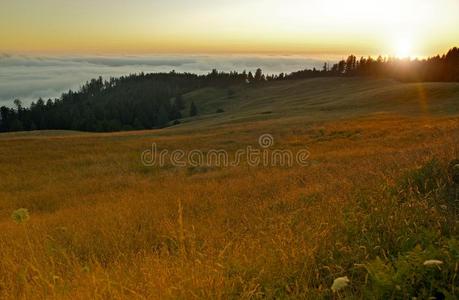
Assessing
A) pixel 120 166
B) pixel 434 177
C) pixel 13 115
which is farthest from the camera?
pixel 13 115

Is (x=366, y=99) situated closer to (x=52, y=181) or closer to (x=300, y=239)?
(x=52, y=181)

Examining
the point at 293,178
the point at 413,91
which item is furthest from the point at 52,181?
the point at 413,91

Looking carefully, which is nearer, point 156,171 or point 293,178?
point 293,178

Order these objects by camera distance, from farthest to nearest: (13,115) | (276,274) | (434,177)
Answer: (13,115), (434,177), (276,274)

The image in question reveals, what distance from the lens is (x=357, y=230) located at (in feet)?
15.8

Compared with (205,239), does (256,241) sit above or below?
above

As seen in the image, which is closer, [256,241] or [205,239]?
[256,241]

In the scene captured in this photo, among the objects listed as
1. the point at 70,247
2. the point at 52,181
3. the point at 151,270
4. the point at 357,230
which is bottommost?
the point at 52,181

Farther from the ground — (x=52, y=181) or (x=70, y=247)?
(x=70, y=247)

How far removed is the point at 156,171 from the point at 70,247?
13.9 m

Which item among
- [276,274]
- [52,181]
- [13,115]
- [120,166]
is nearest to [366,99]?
[120,166]

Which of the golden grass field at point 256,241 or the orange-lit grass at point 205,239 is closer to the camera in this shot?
the golden grass field at point 256,241

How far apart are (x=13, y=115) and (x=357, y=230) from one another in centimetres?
13695

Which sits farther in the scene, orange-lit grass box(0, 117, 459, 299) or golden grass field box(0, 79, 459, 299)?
orange-lit grass box(0, 117, 459, 299)
